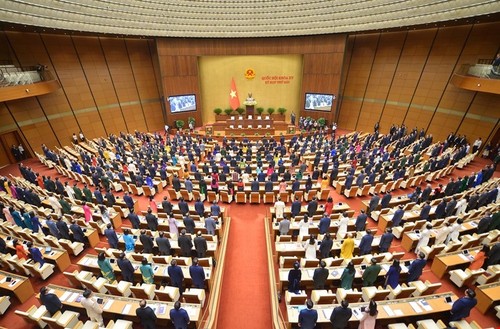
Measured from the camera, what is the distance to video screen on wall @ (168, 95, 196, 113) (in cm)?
2311

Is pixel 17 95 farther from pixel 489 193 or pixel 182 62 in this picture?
pixel 489 193

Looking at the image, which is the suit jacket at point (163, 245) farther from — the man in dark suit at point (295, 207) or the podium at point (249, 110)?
the podium at point (249, 110)

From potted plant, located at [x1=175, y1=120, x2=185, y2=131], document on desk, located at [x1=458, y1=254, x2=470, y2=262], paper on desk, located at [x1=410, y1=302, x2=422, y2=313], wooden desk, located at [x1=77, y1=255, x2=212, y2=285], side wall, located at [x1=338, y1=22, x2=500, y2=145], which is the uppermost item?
side wall, located at [x1=338, y1=22, x2=500, y2=145]

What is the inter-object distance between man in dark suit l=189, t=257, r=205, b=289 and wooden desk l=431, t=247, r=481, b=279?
21.8 feet

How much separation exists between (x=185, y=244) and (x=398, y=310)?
5.56 m

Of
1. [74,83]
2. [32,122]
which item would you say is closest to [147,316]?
[32,122]

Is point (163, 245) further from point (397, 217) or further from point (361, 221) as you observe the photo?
point (397, 217)

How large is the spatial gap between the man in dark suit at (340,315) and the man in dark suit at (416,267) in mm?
2596

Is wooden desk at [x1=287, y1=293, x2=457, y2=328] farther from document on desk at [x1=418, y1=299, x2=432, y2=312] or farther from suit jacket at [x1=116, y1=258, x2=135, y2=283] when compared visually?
suit jacket at [x1=116, y1=258, x2=135, y2=283]

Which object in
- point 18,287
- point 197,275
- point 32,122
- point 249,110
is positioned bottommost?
point 18,287

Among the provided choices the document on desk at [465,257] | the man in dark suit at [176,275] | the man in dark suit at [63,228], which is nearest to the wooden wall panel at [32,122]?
the man in dark suit at [63,228]

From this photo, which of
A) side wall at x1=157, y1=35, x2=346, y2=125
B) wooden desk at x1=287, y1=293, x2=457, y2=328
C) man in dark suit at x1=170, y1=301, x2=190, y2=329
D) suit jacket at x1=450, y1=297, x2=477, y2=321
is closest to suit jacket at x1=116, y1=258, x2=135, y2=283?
man in dark suit at x1=170, y1=301, x2=190, y2=329

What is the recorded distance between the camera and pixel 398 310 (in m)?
5.72

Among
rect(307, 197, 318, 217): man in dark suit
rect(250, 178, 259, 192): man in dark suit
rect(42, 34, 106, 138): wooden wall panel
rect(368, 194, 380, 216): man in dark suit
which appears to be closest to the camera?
rect(307, 197, 318, 217): man in dark suit
